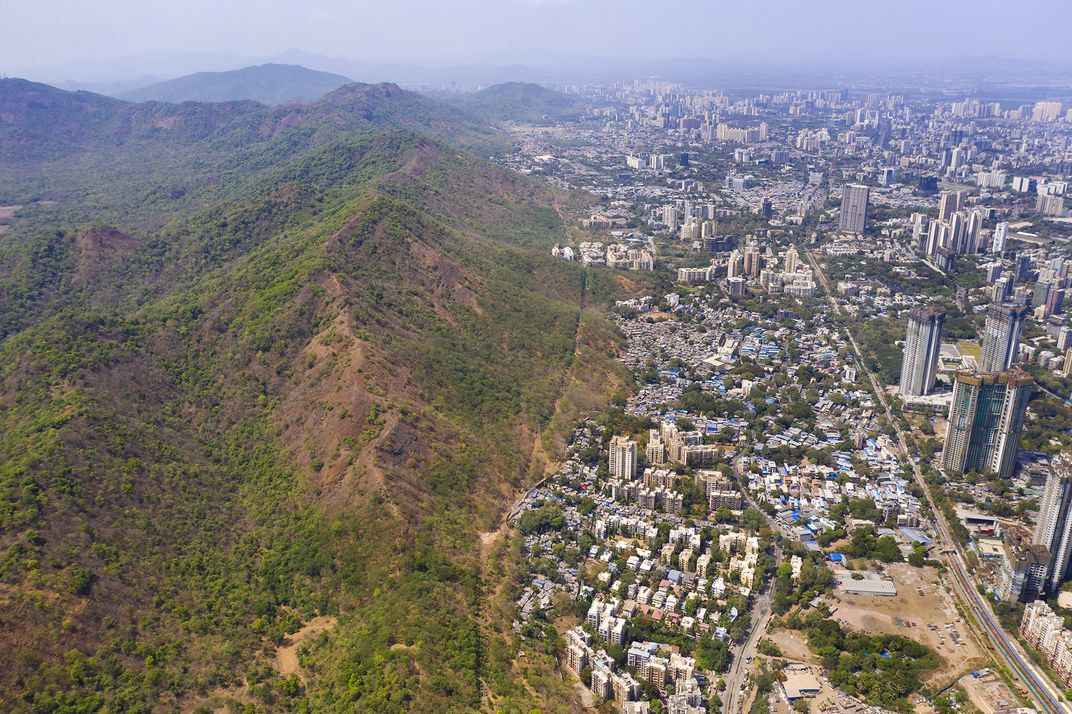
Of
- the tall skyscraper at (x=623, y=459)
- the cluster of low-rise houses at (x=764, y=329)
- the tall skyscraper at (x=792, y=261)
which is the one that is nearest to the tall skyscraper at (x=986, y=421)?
the cluster of low-rise houses at (x=764, y=329)

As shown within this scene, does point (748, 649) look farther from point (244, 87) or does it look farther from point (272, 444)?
point (244, 87)

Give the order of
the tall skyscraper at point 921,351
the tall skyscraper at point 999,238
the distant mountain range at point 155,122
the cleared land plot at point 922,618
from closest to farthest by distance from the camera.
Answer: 1. the cleared land plot at point 922,618
2. the tall skyscraper at point 921,351
3. the tall skyscraper at point 999,238
4. the distant mountain range at point 155,122

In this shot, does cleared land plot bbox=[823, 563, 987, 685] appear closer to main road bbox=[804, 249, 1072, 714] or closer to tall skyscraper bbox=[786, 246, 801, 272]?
main road bbox=[804, 249, 1072, 714]

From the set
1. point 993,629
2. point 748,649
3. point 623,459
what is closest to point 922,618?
point 993,629

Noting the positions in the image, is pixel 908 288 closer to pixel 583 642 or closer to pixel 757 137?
pixel 583 642

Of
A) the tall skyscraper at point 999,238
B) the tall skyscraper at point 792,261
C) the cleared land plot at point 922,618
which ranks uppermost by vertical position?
the tall skyscraper at point 999,238

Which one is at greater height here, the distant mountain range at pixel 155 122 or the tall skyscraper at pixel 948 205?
the distant mountain range at pixel 155 122

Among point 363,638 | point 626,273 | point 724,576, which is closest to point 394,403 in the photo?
point 363,638

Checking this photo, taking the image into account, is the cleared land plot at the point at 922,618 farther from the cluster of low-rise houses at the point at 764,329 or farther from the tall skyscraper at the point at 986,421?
the tall skyscraper at the point at 986,421
